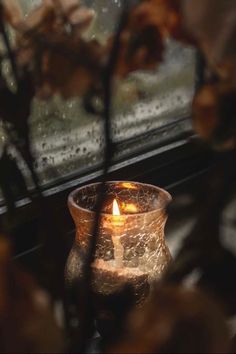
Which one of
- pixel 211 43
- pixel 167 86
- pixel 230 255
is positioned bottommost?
pixel 167 86

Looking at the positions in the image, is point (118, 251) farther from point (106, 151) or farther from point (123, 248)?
point (106, 151)

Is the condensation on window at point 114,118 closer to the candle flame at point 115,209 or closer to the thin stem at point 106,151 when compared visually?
the candle flame at point 115,209

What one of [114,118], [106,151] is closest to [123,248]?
[106,151]

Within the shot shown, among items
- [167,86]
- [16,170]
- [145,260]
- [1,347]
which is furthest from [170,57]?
[1,347]

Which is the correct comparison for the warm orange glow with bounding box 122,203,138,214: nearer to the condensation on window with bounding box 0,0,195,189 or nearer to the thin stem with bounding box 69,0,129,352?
the condensation on window with bounding box 0,0,195,189

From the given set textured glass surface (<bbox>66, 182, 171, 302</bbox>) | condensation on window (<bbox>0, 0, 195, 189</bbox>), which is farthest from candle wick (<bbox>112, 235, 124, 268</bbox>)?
condensation on window (<bbox>0, 0, 195, 189</bbox>)

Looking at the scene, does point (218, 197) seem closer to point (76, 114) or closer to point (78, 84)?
point (78, 84)

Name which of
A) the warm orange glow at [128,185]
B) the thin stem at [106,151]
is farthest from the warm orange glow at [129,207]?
the thin stem at [106,151]
